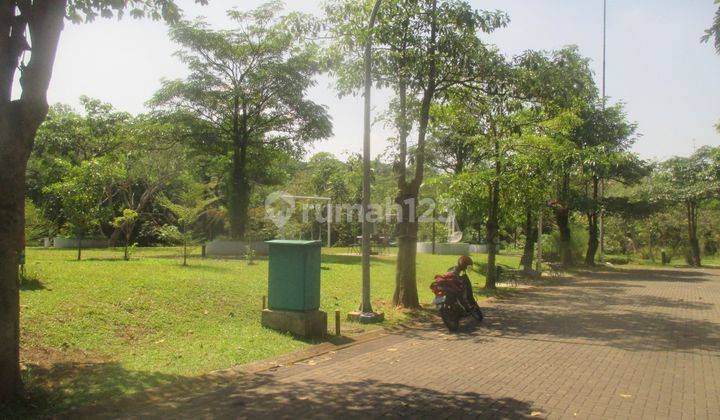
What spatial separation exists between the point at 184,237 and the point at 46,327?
424 inches

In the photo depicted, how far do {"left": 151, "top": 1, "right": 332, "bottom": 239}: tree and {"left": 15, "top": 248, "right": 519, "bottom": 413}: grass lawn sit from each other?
1571 cm

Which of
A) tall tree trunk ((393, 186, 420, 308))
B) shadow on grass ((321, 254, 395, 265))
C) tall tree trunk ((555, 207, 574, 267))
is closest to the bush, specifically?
tall tree trunk ((555, 207, 574, 267))

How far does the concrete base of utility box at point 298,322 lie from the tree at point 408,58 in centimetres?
380

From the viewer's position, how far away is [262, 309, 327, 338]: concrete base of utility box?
9.18 m

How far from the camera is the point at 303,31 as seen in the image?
43.1 feet

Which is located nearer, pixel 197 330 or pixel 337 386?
pixel 337 386

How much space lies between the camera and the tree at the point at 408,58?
40.9 feet

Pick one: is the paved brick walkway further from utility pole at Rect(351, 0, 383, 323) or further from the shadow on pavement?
utility pole at Rect(351, 0, 383, 323)

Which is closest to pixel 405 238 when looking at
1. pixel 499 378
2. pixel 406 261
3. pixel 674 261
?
pixel 406 261

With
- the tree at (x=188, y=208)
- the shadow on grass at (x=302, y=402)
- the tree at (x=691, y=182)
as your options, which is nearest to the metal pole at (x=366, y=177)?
the shadow on grass at (x=302, y=402)

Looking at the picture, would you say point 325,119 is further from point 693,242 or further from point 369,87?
point 693,242

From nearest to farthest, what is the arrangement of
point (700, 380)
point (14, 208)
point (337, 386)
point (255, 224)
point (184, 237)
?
point (14, 208)
point (337, 386)
point (700, 380)
point (184, 237)
point (255, 224)

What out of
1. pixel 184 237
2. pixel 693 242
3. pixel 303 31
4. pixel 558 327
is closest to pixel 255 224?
pixel 184 237

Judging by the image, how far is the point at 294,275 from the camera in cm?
927
